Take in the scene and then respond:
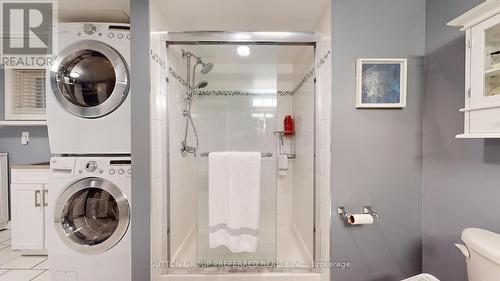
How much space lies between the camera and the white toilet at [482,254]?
3.03 feet

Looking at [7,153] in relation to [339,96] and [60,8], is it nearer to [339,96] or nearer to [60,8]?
[60,8]

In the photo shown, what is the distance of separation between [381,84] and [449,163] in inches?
24.8

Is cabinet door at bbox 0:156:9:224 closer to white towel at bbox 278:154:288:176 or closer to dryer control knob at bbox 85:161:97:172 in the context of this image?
dryer control knob at bbox 85:161:97:172

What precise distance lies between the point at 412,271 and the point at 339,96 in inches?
51.8

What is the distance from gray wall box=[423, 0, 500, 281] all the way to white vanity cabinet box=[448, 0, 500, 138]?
178 mm

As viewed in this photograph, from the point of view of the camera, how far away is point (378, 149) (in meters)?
1.57

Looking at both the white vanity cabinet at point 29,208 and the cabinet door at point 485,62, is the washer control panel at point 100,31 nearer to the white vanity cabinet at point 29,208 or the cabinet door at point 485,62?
the white vanity cabinet at point 29,208

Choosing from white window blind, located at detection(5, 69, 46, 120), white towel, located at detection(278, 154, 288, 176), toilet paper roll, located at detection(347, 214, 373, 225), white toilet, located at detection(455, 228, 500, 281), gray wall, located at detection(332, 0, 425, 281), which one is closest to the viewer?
white toilet, located at detection(455, 228, 500, 281)

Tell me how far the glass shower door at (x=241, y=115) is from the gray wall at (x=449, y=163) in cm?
109

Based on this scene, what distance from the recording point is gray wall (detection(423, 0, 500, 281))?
1.17 meters

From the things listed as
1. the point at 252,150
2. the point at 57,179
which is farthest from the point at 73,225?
the point at 252,150

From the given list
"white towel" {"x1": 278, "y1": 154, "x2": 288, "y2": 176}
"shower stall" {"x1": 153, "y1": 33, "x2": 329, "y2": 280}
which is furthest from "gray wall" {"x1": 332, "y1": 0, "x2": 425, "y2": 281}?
"white towel" {"x1": 278, "y1": 154, "x2": 288, "y2": 176}

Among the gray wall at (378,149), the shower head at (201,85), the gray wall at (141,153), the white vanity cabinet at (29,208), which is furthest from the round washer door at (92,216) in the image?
the gray wall at (378,149)

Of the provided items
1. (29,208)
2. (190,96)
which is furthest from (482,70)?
(29,208)
